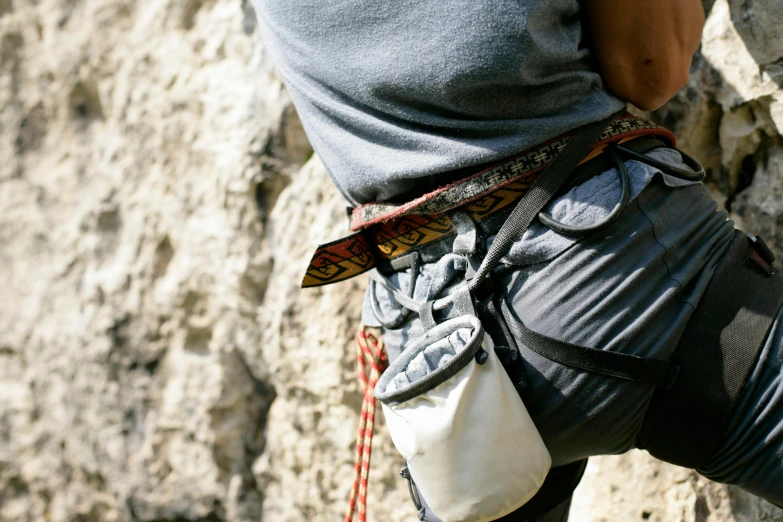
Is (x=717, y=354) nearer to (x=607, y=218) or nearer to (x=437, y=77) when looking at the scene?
(x=607, y=218)

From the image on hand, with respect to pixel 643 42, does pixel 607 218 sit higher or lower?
lower

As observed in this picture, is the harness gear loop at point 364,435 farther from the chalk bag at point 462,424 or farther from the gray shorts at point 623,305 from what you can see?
the gray shorts at point 623,305

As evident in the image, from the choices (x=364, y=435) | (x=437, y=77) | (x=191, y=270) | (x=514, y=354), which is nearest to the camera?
(x=437, y=77)

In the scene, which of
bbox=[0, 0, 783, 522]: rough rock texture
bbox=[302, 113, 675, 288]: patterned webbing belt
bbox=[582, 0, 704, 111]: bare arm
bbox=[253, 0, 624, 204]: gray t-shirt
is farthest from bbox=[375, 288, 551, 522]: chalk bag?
bbox=[0, 0, 783, 522]: rough rock texture

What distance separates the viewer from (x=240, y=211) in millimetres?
2666

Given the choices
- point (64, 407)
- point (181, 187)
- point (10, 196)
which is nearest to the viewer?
point (181, 187)

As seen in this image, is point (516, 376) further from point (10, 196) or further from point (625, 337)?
point (10, 196)

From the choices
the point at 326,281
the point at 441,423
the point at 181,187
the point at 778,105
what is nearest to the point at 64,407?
the point at 181,187

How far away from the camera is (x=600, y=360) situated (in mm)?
1142

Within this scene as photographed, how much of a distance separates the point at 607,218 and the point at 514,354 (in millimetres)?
286

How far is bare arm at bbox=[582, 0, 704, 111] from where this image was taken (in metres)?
1.13

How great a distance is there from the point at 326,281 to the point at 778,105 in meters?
1.28

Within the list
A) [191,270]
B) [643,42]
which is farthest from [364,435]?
[191,270]

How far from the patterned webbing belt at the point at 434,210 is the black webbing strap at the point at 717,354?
306mm
